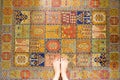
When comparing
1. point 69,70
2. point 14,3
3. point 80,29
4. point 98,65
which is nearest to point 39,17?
point 14,3

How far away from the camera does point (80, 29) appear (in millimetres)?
2342

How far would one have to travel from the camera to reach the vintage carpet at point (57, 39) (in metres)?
2.33

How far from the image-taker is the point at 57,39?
2.33 meters

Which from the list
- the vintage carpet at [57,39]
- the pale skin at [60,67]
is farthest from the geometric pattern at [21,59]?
the pale skin at [60,67]

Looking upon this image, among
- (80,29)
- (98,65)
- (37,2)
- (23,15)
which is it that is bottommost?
(98,65)

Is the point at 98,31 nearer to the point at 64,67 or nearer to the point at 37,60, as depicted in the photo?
the point at 64,67

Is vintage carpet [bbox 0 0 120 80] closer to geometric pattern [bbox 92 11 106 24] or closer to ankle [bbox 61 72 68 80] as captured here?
geometric pattern [bbox 92 11 106 24]

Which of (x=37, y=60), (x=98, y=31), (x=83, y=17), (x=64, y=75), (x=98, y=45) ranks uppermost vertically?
(x=83, y=17)

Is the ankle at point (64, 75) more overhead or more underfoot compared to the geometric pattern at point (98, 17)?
more underfoot

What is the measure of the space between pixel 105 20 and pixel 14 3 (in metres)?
1.07

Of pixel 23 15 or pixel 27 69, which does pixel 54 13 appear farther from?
pixel 27 69

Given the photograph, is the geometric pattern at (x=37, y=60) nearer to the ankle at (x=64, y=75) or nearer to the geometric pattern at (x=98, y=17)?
the ankle at (x=64, y=75)

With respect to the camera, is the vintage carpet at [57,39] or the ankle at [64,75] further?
the vintage carpet at [57,39]

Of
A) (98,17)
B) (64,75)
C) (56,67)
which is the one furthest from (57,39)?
(98,17)
